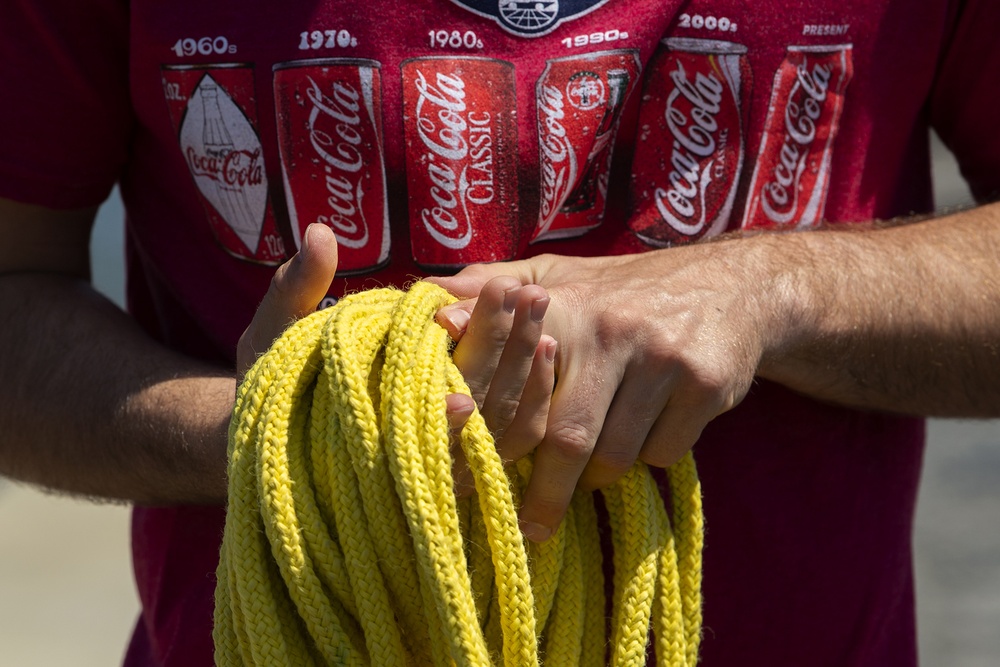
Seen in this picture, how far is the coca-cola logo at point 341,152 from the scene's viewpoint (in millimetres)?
1203

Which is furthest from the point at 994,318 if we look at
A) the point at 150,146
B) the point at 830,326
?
the point at 150,146

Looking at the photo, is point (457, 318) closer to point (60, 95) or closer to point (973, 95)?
point (60, 95)

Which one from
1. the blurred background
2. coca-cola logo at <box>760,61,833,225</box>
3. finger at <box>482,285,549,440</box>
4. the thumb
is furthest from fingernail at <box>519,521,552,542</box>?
the blurred background

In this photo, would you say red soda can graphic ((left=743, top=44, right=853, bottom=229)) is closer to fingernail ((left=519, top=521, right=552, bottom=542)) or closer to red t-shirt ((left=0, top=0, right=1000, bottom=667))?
red t-shirt ((left=0, top=0, right=1000, bottom=667))

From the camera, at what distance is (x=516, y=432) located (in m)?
1.02

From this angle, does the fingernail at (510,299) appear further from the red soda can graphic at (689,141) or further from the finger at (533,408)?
the red soda can graphic at (689,141)

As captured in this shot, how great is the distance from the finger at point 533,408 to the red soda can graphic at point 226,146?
0.45m

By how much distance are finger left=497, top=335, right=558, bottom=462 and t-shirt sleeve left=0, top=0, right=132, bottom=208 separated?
72 centimetres

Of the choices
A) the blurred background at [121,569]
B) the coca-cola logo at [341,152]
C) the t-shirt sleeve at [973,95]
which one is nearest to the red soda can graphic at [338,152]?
the coca-cola logo at [341,152]

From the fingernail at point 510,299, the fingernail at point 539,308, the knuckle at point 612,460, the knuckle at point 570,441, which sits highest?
the fingernail at point 510,299

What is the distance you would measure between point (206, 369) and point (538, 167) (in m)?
0.51

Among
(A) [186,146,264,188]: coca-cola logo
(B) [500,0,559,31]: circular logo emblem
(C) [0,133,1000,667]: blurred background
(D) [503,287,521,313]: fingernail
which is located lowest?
(C) [0,133,1000,667]: blurred background

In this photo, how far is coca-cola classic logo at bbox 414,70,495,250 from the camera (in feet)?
3.89

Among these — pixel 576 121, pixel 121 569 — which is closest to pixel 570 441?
pixel 576 121
